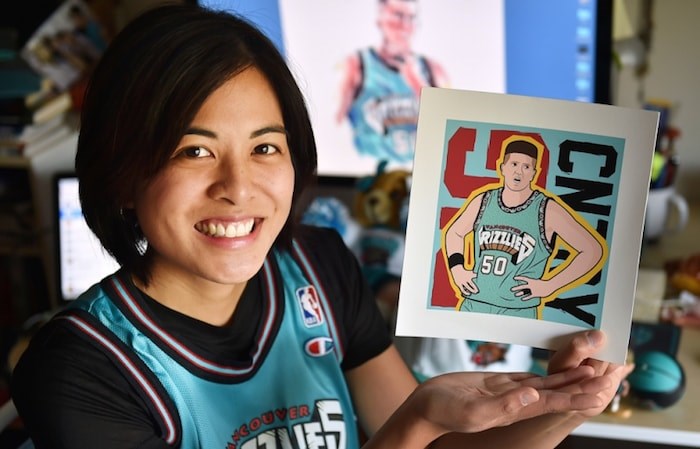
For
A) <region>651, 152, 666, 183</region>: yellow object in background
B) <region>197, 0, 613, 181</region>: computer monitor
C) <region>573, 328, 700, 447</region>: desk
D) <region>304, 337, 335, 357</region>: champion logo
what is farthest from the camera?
<region>651, 152, 666, 183</region>: yellow object in background

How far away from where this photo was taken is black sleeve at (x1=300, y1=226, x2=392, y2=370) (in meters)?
1.11

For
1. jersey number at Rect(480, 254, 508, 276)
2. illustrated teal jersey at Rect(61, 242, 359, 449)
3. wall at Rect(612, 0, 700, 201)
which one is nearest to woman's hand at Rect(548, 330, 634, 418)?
jersey number at Rect(480, 254, 508, 276)

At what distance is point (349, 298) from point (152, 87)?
424 millimetres

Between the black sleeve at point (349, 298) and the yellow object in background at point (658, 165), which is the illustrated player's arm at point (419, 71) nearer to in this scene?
the yellow object in background at point (658, 165)

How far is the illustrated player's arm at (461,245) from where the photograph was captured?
2.74ft

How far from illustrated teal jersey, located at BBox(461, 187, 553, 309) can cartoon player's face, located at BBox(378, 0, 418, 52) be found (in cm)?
84

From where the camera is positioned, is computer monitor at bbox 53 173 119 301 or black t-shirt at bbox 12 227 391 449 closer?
black t-shirt at bbox 12 227 391 449

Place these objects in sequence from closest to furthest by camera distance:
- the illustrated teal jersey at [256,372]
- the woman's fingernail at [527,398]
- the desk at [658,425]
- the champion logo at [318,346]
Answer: the woman's fingernail at [527,398] → the illustrated teal jersey at [256,372] → the champion logo at [318,346] → the desk at [658,425]

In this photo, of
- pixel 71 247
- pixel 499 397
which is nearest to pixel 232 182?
pixel 499 397

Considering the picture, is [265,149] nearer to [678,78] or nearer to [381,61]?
[381,61]

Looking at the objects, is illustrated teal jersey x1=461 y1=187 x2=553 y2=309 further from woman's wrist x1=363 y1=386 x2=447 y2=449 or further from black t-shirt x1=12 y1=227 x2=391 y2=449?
black t-shirt x1=12 y1=227 x2=391 y2=449

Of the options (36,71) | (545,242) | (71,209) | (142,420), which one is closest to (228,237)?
(142,420)

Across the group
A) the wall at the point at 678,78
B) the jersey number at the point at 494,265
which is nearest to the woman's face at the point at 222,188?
the jersey number at the point at 494,265

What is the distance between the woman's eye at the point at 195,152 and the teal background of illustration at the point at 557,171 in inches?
10.0
